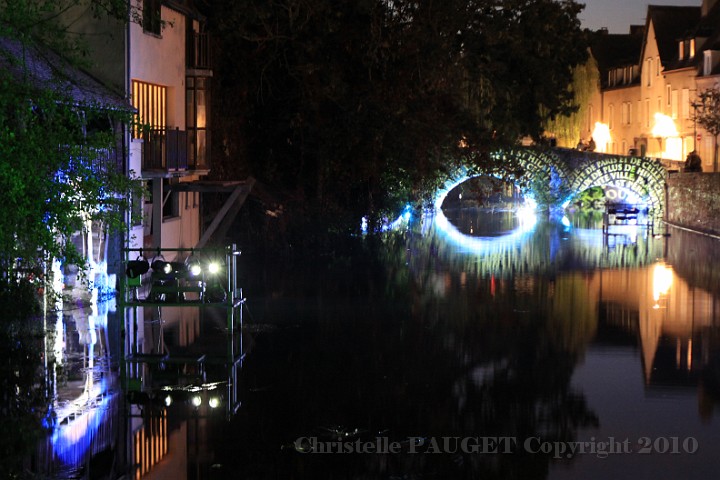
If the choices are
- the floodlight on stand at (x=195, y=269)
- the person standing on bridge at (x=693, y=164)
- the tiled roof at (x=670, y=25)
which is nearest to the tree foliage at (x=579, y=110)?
the tiled roof at (x=670, y=25)

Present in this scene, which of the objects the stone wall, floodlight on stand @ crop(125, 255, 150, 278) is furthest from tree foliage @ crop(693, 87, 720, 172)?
floodlight on stand @ crop(125, 255, 150, 278)

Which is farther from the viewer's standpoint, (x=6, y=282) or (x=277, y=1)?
(x=277, y=1)

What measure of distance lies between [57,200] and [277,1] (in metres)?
18.4

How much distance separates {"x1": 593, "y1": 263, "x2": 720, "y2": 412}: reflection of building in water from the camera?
17109 mm

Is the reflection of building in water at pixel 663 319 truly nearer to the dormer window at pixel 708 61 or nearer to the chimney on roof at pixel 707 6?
the dormer window at pixel 708 61

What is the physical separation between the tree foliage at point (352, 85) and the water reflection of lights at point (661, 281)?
7737mm

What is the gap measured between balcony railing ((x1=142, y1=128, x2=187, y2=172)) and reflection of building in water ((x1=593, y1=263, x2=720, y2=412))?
9.77 metres

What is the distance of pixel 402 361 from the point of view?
17.4 meters

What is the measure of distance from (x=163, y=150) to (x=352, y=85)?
28.1 ft

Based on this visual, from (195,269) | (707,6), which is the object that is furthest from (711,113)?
(195,269)

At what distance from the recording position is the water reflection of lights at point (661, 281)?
2608 centimetres

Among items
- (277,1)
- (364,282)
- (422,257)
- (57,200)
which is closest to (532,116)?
(422,257)

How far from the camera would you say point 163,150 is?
28.3 m

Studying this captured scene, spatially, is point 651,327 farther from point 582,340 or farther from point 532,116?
point 532,116
